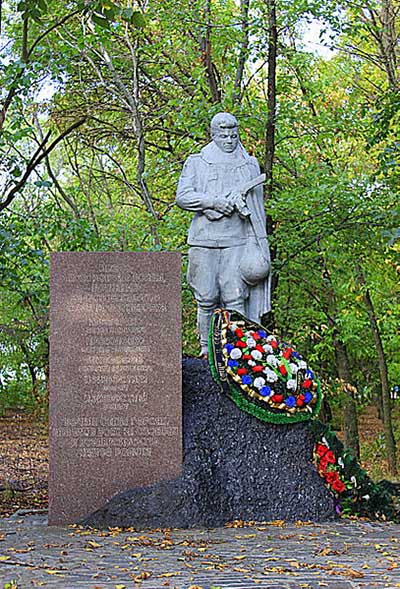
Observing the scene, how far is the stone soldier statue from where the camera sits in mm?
8703

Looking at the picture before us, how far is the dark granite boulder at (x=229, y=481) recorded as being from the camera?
767cm

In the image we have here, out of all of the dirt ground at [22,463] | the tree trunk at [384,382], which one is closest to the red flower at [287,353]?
the dirt ground at [22,463]

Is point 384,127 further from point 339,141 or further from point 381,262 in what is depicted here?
point 339,141

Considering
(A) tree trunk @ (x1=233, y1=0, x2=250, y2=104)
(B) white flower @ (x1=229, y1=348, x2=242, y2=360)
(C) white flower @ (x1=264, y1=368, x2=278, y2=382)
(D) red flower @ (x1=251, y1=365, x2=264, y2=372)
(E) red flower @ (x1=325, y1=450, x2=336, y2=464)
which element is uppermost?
(A) tree trunk @ (x1=233, y1=0, x2=250, y2=104)

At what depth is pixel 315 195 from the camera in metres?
12.2

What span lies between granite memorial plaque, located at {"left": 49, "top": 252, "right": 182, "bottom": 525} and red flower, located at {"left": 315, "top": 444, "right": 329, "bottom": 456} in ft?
3.94

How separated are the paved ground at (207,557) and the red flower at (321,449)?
0.62 metres

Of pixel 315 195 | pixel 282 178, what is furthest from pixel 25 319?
pixel 315 195

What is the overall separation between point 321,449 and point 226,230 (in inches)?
87.6

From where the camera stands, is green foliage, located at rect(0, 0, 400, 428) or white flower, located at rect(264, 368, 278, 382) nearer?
white flower, located at rect(264, 368, 278, 382)

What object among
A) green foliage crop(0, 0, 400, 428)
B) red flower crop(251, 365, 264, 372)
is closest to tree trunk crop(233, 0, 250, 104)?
green foliage crop(0, 0, 400, 428)

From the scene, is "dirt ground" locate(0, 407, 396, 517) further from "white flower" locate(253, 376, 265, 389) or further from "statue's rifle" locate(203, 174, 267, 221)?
"statue's rifle" locate(203, 174, 267, 221)

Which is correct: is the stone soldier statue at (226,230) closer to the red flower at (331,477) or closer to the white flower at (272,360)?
the white flower at (272,360)

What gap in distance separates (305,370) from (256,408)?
62cm
